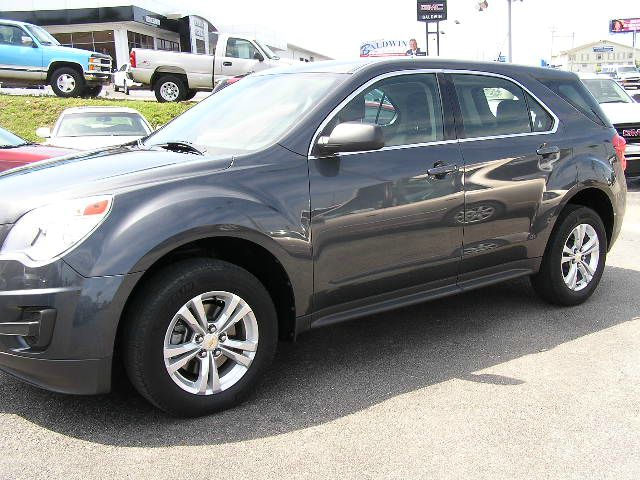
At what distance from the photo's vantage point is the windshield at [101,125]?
33.1 ft

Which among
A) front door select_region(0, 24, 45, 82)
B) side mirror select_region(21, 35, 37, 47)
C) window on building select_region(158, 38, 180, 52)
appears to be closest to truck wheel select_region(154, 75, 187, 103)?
front door select_region(0, 24, 45, 82)

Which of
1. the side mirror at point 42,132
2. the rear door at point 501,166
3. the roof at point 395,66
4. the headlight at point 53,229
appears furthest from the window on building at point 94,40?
the headlight at point 53,229

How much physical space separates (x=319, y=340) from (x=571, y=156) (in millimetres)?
2241

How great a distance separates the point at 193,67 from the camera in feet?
59.8

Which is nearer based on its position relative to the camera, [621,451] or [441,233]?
[621,451]

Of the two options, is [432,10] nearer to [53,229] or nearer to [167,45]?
[167,45]

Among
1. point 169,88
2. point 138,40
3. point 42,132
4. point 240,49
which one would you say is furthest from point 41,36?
point 138,40

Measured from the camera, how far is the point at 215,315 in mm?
3332

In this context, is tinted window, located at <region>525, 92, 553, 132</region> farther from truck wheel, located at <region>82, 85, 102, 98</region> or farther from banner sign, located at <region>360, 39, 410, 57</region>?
banner sign, located at <region>360, 39, 410, 57</region>

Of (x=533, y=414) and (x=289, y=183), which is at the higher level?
(x=289, y=183)

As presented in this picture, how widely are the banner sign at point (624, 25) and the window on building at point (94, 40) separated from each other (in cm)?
8922

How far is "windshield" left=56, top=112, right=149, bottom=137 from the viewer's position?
10.1 m

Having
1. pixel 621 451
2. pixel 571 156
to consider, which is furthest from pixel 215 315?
pixel 571 156

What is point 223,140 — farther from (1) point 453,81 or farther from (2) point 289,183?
(1) point 453,81
